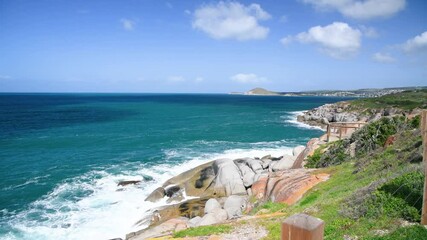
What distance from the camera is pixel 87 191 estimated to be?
2877cm

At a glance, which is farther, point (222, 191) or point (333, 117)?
point (333, 117)

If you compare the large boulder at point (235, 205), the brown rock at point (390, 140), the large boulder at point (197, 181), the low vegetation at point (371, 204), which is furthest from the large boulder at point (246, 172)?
the brown rock at point (390, 140)

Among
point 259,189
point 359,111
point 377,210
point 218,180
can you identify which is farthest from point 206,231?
point 359,111

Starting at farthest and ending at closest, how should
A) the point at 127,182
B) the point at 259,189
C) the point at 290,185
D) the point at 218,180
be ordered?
1. the point at 127,182
2. the point at 218,180
3. the point at 259,189
4. the point at 290,185

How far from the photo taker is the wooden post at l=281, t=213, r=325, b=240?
337cm

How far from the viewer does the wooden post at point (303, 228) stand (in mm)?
3371

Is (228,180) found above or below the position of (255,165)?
below

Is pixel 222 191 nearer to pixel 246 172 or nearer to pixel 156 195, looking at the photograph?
pixel 246 172

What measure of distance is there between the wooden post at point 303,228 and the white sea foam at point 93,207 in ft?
65.9

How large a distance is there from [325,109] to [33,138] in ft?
256

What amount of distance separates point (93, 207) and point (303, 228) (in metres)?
25.5

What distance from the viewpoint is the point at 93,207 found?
25.5 meters

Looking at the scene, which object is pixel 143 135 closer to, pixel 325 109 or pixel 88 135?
pixel 88 135

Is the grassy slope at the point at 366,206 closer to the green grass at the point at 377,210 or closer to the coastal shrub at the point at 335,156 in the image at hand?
the green grass at the point at 377,210
